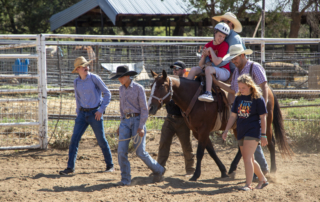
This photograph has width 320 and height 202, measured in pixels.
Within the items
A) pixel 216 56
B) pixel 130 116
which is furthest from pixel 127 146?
pixel 216 56

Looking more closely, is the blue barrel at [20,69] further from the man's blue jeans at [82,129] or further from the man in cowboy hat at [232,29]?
the man in cowboy hat at [232,29]

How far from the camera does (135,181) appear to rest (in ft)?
17.0

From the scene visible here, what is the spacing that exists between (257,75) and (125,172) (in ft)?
8.03

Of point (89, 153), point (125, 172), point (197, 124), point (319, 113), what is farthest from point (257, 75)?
point (319, 113)

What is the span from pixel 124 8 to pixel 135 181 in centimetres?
1408

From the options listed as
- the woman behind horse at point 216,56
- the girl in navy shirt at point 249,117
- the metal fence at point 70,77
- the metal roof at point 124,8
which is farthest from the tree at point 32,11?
the girl in navy shirt at point 249,117

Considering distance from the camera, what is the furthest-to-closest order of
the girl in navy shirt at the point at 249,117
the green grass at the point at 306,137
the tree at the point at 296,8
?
the tree at the point at 296,8, the green grass at the point at 306,137, the girl in navy shirt at the point at 249,117

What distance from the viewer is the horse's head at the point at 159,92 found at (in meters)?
4.84

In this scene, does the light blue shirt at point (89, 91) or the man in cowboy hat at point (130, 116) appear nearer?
the man in cowboy hat at point (130, 116)

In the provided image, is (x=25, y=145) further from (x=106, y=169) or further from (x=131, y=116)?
(x=131, y=116)

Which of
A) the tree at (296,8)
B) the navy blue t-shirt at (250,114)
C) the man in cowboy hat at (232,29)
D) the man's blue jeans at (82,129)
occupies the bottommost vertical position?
the man's blue jeans at (82,129)

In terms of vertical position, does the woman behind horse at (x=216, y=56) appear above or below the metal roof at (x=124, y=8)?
below

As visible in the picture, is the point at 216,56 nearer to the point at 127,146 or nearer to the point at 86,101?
the point at 127,146

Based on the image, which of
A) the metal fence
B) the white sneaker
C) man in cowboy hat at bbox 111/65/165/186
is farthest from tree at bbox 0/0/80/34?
the white sneaker
